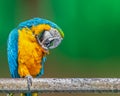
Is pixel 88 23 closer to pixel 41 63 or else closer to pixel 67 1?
pixel 67 1

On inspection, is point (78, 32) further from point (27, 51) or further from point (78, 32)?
point (27, 51)

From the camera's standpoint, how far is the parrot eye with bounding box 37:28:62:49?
1971 millimetres

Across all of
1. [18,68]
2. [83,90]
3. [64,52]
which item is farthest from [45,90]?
[64,52]

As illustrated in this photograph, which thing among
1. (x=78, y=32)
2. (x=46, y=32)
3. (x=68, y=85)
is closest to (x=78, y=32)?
(x=78, y=32)

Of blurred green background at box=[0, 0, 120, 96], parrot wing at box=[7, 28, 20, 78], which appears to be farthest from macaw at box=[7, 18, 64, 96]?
blurred green background at box=[0, 0, 120, 96]

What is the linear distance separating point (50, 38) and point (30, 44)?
0.12 m

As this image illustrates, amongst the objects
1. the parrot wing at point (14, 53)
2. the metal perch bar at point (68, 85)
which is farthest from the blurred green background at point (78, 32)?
the metal perch bar at point (68, 85)

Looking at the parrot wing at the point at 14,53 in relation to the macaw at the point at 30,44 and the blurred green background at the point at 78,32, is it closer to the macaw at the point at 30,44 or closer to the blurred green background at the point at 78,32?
the macaw at the point at 30,44

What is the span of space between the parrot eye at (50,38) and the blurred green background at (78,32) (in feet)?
1.92

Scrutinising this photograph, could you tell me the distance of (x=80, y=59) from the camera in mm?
2666

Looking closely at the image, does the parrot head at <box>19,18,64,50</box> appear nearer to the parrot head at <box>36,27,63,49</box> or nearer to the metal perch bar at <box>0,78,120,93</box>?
the parrot head at <box>36,27,63,49</box>

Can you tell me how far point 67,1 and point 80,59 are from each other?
39 cm

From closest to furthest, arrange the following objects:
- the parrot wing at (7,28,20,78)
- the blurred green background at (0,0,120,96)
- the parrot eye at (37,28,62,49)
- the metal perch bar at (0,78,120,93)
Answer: the metal perch bar at (0,78,120,93), the parrot eye at (37,28,62,49), the parrot wing at (7,28,20,78), the blurred green background at (0,0,120,96)

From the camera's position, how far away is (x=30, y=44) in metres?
2.04
